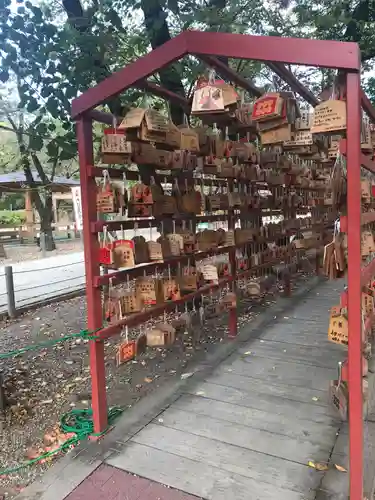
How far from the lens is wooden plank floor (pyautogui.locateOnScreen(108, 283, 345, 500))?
2133 millimetres

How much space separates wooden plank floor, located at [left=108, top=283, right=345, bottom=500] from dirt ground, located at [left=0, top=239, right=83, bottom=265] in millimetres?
10989

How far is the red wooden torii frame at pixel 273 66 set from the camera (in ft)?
5.71

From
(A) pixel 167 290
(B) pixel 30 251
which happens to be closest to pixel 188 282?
(A) pixel 167 290

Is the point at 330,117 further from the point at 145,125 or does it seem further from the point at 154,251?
the point at 154,251

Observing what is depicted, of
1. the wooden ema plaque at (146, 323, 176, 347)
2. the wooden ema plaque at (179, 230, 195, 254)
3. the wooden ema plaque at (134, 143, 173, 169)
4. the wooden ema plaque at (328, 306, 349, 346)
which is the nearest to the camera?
the wooden ema plaque at (328, 306, 349, 346)

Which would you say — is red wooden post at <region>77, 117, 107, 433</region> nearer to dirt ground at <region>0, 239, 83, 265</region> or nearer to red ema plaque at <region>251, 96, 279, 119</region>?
red ema plaque at <region>251, 96, 279, 119</region>

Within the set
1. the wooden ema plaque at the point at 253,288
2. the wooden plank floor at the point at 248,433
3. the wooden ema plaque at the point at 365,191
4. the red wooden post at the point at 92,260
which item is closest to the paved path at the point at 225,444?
the wooden plank floor at the point at 248,433

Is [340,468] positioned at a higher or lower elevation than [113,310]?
lower

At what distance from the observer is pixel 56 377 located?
405cm

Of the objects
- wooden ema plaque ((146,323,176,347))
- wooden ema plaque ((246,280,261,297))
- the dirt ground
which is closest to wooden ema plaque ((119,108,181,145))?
wooden ema plaque ((146,323,176,347))

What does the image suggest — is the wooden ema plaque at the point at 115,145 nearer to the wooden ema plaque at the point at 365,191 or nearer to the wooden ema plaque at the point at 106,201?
the wooden ema plaque at the point at 106,201

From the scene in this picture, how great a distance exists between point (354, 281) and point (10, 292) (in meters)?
5.65

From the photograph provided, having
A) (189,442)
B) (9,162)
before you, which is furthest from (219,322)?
(9,162)

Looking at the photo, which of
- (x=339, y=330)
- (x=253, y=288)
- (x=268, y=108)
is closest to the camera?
(x=339, y=330)
